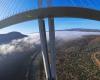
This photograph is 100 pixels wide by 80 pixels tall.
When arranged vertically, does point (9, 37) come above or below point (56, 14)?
above

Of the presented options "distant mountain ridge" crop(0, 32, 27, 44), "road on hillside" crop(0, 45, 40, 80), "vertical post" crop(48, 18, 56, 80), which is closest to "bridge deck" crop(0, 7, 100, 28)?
"vertical post" crop(48, 18, 56, 80)

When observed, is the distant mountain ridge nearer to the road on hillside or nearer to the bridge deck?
the road on hillside

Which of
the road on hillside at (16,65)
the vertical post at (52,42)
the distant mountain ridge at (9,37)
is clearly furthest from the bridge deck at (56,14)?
the distant mountain ridge at (9,37)

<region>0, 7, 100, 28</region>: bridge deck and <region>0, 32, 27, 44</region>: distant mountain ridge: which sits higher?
<region>0, 32, 27, 44</region>: distant mountain ridge

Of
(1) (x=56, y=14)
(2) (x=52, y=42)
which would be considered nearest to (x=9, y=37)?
(2) (x=52, y=42)

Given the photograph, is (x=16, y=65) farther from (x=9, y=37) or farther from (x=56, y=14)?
(x=56, y=14)

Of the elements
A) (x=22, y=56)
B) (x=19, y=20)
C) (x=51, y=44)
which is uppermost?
(x=22, y=56)

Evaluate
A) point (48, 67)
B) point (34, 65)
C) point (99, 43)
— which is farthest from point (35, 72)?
point (48, 67)

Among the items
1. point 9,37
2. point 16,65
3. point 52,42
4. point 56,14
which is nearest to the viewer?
point 56,14

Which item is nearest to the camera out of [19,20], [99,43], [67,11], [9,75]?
[67,11]

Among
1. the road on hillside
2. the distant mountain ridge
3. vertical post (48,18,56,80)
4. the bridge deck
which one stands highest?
the distant mountain ridge

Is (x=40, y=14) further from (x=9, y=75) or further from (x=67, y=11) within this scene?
(x=9, y=75)
